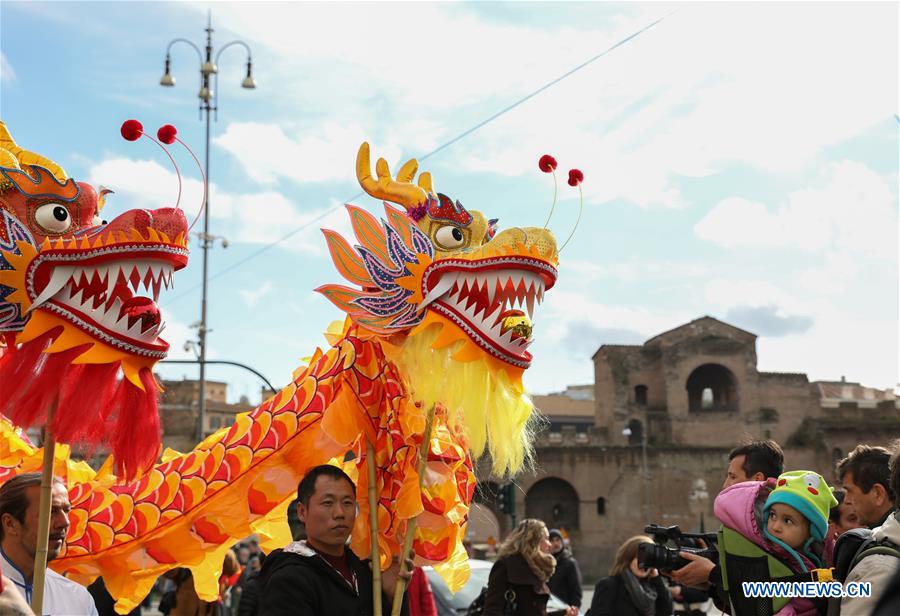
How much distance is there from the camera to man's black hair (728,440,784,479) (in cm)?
488

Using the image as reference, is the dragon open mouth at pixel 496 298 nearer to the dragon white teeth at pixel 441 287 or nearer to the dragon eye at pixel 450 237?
the dragon white teeth at pixel 441 287

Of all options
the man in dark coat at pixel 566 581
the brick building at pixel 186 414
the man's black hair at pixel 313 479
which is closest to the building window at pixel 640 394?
the brick building at pixel 186 414

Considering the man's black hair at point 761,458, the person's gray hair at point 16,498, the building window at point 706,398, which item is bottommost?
the person's gray hair at point 16,498

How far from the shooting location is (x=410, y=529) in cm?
539

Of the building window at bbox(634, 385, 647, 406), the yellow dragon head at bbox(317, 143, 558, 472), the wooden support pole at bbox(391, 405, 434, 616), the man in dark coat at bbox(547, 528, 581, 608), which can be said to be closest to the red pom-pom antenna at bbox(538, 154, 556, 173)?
the yellow dragon head at bbox(317, 143, 558, 472)

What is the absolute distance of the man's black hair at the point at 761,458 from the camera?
4875mm

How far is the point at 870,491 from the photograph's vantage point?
4.38 meters

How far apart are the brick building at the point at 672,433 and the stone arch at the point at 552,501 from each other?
0.04 metres

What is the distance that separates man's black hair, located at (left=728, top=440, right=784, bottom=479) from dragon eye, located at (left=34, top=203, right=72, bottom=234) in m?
3.33

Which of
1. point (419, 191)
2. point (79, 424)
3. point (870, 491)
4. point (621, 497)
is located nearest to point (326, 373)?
point (419, 191)

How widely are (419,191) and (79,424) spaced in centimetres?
215

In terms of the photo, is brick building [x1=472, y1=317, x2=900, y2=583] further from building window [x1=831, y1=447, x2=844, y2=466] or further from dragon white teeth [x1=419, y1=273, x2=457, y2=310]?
dragon white teeth [x1=419, y1=273, x2=457, y2=310]
